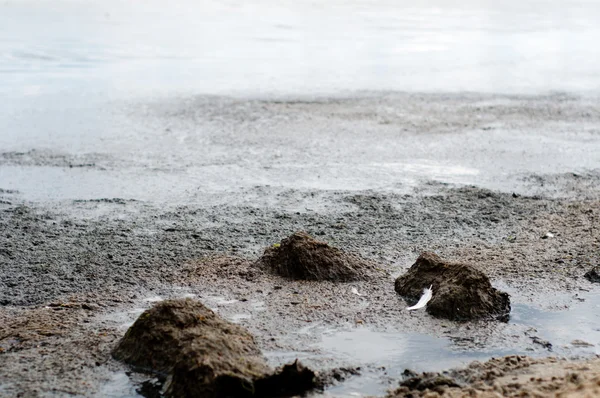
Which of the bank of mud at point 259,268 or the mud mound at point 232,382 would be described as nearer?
the mud mound at point 232,382

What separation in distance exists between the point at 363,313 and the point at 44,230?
2.79 meters

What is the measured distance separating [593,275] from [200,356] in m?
3.15

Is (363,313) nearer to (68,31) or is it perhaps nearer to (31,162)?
(31,162)

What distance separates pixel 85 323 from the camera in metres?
5.20

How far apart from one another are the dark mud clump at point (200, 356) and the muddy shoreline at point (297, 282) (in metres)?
0.14

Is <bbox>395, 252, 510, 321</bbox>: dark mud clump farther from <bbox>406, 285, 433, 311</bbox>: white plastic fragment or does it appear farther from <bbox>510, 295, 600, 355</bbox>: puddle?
<bbox>510, 295, 600, 355</bbox>: puddle

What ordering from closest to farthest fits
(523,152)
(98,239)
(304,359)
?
(304,359), (98,239), (523,152)

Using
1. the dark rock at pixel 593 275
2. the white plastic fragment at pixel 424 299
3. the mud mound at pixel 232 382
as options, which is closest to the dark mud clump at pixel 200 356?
the mud mound at pixel 232 382

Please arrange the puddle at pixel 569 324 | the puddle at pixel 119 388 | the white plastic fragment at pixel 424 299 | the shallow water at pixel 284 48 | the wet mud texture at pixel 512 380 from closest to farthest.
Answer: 1. the wet mud texture at pixel 512 380
2. the puddle at pixel 119 388
3. the puddle at pixel 569 324
4. the white plastic fragment at pixel 424 299
5. the shallow water at pixel 284 48

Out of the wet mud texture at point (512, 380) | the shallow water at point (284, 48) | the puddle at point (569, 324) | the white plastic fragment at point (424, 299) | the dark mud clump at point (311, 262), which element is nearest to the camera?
the wet mud texture at point (512, 380)

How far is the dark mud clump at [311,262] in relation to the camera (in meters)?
6.04

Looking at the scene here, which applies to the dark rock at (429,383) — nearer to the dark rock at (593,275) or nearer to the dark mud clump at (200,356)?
the dark mud clump at (200,356)

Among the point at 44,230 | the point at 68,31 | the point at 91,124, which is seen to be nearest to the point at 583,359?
the point at 44,230

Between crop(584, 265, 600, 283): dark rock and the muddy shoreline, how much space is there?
0.06 m
